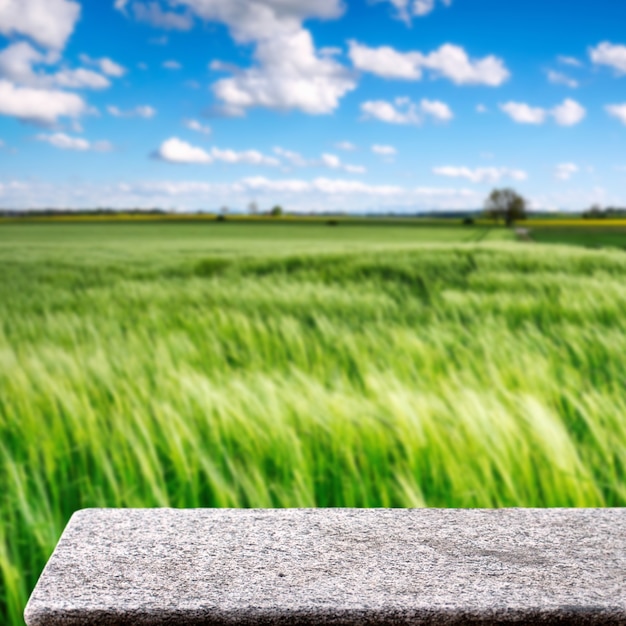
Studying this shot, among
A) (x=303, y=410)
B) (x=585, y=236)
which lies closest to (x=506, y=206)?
(x=585, y=236)

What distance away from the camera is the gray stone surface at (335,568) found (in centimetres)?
48

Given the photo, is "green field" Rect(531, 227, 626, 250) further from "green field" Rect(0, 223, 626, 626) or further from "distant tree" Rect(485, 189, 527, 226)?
"green field" Rect(0, 223, 626, 626)

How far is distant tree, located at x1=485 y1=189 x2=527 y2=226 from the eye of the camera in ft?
25.1

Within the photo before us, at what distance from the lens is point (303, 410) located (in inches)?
49.4

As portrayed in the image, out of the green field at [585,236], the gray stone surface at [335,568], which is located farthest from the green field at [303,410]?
the green field at [585,236]

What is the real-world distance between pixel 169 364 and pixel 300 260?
11.5ft

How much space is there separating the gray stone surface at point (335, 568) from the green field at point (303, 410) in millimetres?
356

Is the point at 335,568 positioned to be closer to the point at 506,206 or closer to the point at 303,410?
the point at 303,410

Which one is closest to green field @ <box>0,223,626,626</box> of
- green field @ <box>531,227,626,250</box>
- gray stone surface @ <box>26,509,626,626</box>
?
gray stone surface @ <box>26,509,626,626</box>

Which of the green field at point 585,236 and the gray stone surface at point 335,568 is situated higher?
the green field at point 585,236

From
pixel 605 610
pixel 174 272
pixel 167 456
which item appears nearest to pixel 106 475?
pixel 167 456

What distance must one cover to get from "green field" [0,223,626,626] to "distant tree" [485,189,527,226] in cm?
466

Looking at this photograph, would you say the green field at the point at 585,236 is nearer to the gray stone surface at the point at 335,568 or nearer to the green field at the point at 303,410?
the green field at the point at 303,410

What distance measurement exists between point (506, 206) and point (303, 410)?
726cm
